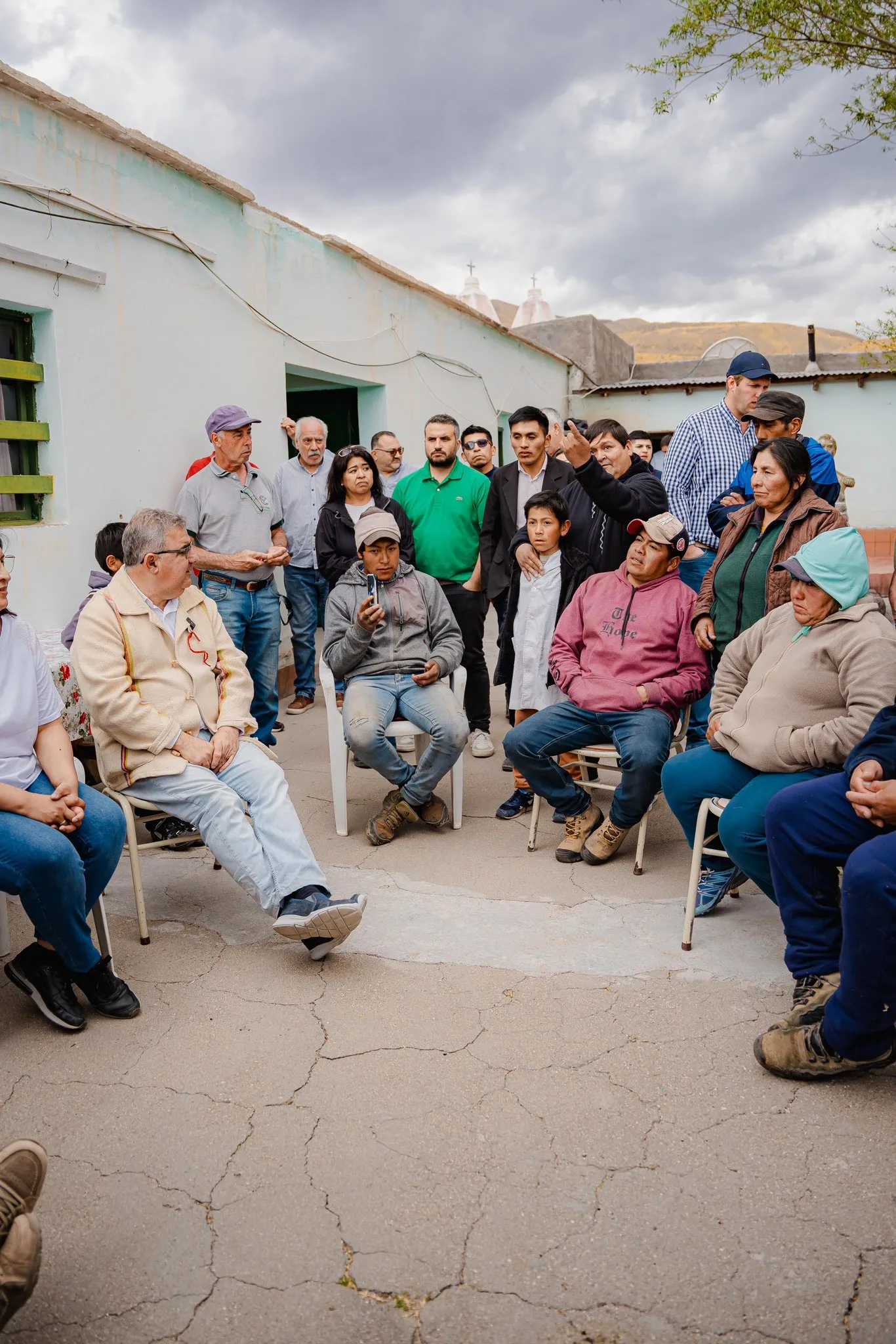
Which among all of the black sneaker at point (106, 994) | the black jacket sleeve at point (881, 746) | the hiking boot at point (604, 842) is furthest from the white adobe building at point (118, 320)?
the black jacket sleeve at point (881, 746)

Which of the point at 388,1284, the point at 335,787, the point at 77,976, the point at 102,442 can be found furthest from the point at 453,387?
the point at 388,1284

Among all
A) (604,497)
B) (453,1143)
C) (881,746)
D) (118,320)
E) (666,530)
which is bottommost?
(453,1143)

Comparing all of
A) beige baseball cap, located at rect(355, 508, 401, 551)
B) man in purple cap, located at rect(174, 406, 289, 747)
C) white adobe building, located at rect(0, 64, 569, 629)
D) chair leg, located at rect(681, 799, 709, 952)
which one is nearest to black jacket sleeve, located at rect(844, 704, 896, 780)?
chair leg, located at rect(681, 799, 709, 952)

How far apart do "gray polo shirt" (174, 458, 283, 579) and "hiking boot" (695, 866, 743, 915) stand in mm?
3027

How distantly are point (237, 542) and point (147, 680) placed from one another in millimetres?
2098

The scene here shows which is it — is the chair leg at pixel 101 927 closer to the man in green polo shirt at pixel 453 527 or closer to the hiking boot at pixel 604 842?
the hiking boot at pixel 604 842

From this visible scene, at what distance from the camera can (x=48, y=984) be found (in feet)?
9.71

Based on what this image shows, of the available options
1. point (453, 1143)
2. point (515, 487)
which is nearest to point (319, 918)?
point (453, 1143)

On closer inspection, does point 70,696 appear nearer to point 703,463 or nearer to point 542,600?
point 542,600

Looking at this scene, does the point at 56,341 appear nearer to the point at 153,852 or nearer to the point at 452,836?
the point at 153,852

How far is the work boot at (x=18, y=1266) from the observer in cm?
178

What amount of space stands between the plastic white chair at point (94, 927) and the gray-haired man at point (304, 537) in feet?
11.3

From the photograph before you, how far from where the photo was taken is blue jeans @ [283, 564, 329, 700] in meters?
6.82

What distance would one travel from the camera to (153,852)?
4414mm
